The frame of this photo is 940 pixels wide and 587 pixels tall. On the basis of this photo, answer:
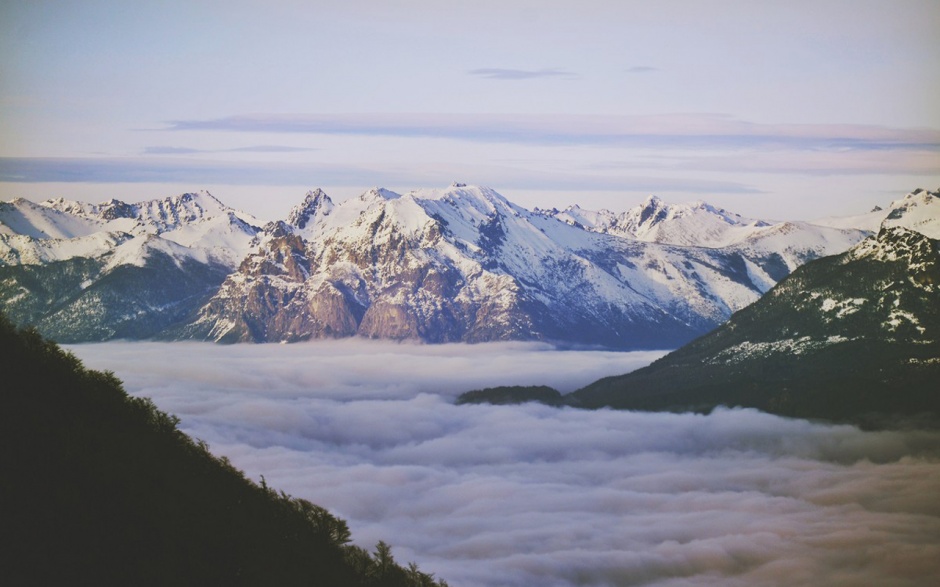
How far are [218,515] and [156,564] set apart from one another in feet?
48.7

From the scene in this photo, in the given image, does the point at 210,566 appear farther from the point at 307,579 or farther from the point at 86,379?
the point at 86,379

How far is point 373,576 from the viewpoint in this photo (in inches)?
4552

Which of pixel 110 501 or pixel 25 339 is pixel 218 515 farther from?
pixel 25 339

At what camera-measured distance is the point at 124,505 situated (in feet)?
315

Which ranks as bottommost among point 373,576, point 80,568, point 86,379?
point 373,576

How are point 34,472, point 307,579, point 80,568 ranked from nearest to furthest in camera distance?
1. point 80,568
2. point 34,472
3. point 307,579

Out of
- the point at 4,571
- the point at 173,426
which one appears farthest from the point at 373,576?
the point at 4,571

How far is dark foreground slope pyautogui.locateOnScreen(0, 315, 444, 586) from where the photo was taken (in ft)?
287

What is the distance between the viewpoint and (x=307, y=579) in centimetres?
10488

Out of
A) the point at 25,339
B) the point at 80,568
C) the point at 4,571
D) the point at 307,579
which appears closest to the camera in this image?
the point at 4,571

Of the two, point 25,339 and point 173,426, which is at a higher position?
Answer: point 25,339

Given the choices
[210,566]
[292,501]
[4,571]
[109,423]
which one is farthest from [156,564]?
[292,501]

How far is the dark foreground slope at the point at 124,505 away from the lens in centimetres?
8756

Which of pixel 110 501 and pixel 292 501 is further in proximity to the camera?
pixel 292 501
